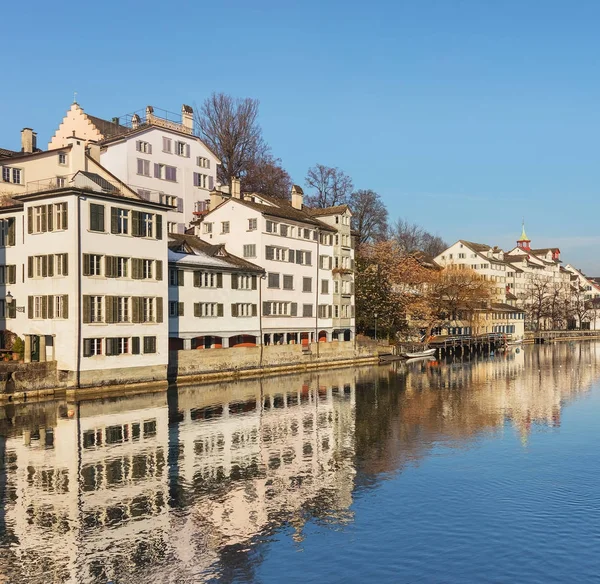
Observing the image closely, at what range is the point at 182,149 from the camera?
78625 millimetres

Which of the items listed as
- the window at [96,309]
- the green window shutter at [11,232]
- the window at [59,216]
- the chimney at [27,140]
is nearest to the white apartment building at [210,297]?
the window at [96,309]

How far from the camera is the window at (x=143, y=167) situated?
72688mm

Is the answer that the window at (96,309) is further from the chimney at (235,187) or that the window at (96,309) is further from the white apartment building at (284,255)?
the chimney at (235,187)

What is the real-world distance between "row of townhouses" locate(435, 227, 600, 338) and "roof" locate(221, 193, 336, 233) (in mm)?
46168

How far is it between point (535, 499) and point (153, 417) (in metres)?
23.1

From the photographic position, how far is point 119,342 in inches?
1943

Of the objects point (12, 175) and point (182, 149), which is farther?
point (182, 149)

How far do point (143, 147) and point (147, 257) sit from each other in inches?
990

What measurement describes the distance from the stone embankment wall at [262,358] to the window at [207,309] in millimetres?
3462

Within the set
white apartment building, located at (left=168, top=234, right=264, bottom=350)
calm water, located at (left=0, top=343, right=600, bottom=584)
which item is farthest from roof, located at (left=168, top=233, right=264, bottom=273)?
calm water, located at (left=0, top=343, right=600, bottom=584)

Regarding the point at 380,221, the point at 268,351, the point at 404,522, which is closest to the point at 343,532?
the point at 404,522

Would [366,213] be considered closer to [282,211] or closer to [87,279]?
[282,211]

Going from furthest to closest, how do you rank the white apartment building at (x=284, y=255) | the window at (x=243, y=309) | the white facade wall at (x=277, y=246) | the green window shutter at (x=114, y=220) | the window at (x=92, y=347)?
the white apartment building at (x=284, y=255)
the white facade wall at (x=277, y=246)
the window at (x=243, y=309)
the green window shutter at (x=114, y=220)
the window at (x=92, y=347)

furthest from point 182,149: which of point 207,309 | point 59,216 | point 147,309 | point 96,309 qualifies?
point 96,309
